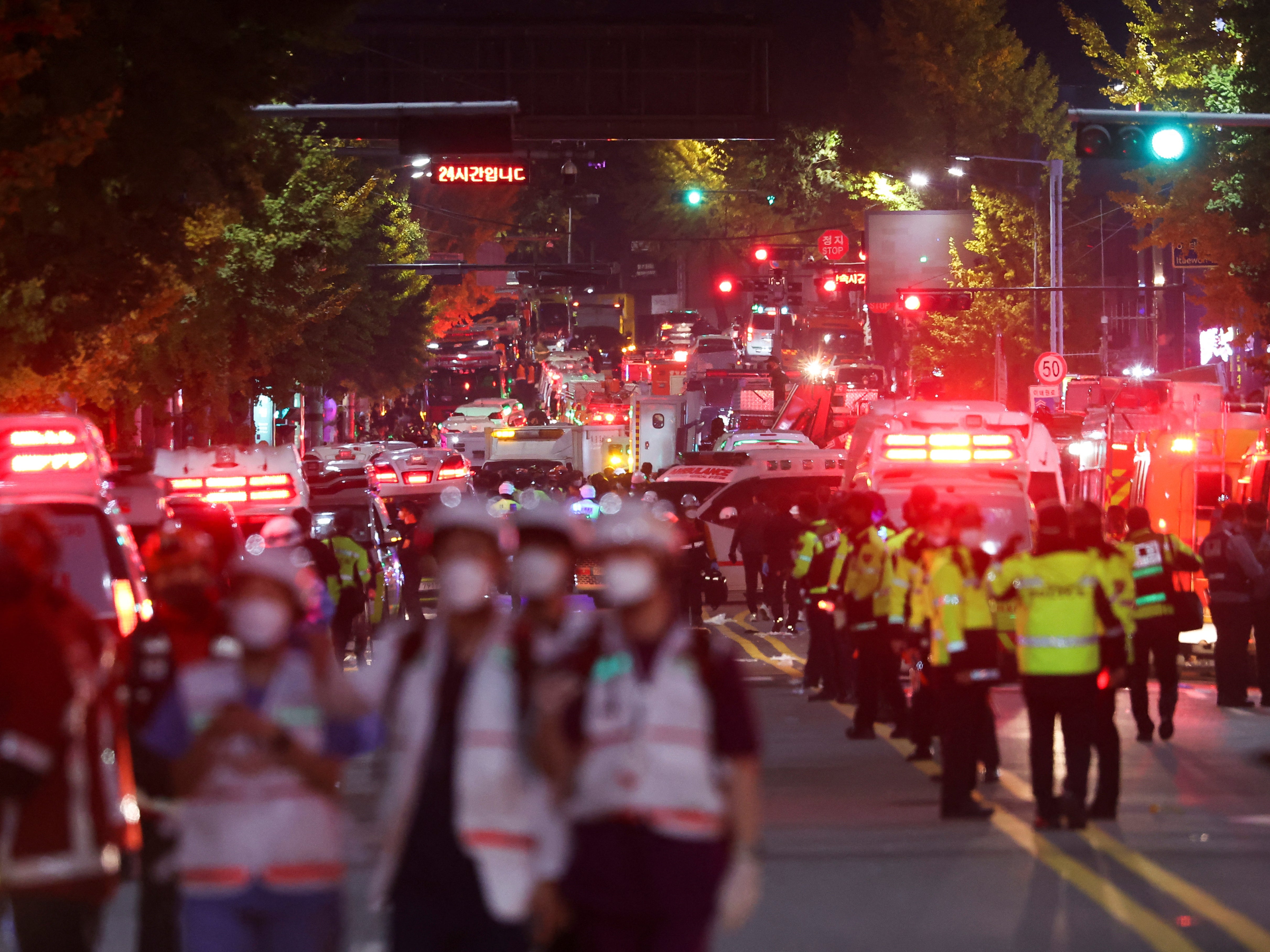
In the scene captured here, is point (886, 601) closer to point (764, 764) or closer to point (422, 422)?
point (764, 764)

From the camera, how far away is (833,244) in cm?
6950

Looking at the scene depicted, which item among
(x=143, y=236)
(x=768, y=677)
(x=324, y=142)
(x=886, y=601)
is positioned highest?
(x=324, y=142)

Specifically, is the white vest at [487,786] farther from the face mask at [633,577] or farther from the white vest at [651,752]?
the face mask at [633,577]

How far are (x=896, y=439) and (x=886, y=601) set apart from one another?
4.96 meters

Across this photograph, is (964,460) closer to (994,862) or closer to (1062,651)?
(1062,651)

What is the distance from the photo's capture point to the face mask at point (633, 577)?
5363 mm

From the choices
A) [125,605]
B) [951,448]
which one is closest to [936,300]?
[951,448]

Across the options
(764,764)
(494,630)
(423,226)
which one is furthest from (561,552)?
(423,226)

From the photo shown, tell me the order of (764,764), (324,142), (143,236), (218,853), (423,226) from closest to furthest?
1. (218,853)
2. (764,764)
3. (143,236)
4. (324,142)
5. (423,226)

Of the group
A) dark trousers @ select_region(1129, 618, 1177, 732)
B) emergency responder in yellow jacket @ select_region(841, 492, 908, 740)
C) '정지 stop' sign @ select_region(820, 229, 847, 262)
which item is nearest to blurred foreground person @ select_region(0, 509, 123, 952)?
emergency responder in yellow jacket @ select_region(841, 492, 908, 740)

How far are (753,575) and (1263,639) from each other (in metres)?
9.68

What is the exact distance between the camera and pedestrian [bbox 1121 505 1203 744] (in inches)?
598

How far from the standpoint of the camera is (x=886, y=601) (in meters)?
14.6

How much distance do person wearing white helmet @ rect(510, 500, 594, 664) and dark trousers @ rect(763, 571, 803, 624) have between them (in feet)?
63.6
